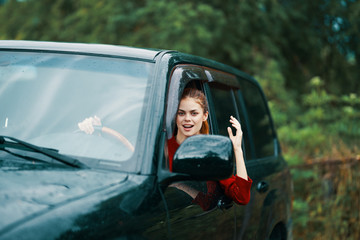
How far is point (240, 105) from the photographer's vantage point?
3.94 m

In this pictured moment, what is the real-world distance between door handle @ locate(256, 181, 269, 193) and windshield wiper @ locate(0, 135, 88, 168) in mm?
1672

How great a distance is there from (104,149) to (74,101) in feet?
1.26

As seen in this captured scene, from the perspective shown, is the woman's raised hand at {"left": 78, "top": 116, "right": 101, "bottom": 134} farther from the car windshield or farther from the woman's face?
the woman's face

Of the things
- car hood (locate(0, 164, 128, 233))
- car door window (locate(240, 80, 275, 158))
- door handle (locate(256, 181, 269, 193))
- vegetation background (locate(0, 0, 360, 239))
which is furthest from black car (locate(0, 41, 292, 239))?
vegetation background (locate(0, 0, 360, 239))

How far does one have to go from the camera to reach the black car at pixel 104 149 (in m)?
1.88

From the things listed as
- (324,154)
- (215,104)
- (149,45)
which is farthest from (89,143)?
(149,45)

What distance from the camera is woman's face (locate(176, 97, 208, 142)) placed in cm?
271

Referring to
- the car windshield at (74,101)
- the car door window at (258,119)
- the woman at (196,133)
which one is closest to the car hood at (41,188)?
the car windshield at (74,101)

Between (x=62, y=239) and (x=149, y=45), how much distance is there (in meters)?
8.04

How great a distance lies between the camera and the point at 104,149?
2.38 metres

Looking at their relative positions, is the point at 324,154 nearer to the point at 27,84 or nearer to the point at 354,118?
the point at 354,118

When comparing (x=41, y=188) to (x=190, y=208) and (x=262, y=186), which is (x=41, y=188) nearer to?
(x=190, y=208)

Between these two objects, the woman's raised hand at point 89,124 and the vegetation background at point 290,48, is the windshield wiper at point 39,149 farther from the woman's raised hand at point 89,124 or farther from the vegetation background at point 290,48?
the vegetation background at point 290,48

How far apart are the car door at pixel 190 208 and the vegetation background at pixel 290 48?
4.18 meters
